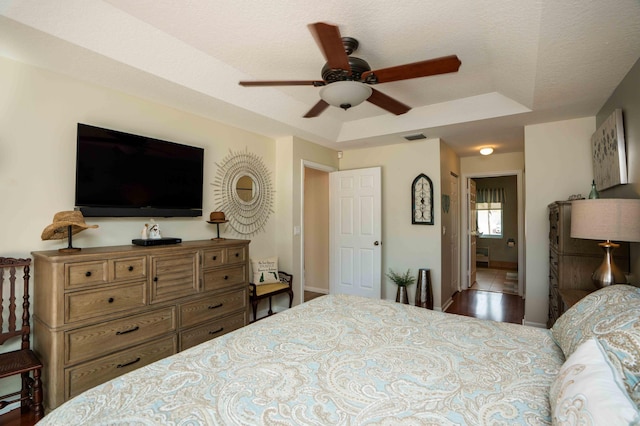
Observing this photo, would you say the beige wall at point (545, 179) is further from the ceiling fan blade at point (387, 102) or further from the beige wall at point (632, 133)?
the ceiling fan blade at point (387, 102)

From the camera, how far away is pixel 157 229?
2779 millimetres

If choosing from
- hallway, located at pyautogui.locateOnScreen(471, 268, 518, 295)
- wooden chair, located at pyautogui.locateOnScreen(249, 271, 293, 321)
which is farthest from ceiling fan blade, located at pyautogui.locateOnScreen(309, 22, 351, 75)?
hallway, located at pyautogui.locateOnScreen(471, 268, 518, 295)

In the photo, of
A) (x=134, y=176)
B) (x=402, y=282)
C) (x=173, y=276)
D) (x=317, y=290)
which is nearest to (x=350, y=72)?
(x=134, y=176)

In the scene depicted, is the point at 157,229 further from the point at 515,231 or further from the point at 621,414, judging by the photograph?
the point at 515,231

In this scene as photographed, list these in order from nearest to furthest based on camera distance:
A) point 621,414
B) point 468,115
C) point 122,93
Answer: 1. point 621,414
2. point 122,93
3. point 468,115

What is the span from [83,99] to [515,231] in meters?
8.89

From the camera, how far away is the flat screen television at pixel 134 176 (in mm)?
2410

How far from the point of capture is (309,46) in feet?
7.76

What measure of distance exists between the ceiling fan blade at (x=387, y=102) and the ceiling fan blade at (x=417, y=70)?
306mm

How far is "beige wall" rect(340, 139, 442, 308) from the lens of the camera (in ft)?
14.2

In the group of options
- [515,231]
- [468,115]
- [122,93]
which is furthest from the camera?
[515,231]

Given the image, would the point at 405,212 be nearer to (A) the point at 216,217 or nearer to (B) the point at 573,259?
(B) the point at 573,259

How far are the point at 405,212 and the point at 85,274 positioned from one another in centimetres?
380

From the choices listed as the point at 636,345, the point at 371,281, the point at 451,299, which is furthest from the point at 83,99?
the point at 451,299
